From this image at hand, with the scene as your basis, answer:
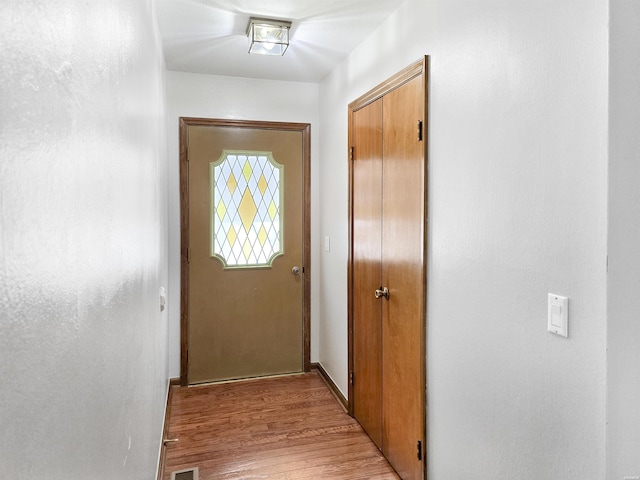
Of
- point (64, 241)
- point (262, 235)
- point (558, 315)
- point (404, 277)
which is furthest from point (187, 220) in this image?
point (64, 241)

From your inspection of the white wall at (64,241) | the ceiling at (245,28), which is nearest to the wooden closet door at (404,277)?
the ceiling at (245,28)

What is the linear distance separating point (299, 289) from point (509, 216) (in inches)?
97.5

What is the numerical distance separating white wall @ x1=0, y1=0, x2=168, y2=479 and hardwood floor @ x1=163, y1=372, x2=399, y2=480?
4.55ft

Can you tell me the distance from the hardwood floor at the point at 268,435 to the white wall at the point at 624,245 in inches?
61.3

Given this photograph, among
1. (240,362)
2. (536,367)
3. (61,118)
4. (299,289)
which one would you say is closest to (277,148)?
(299,289)

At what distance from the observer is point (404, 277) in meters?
2.23

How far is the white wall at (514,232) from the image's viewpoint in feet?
3.90

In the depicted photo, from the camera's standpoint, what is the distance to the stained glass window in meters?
3.52

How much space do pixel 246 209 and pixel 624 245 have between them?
9.51ft

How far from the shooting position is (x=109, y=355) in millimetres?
935

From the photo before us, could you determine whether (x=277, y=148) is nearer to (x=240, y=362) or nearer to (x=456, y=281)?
(x=240, y=362)

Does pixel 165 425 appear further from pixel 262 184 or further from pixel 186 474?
pixel 262 184

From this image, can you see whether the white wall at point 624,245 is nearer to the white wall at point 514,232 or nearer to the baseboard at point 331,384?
the white wall at point 514,232

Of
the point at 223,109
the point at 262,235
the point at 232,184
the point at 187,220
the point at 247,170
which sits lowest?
the point at 262,235
